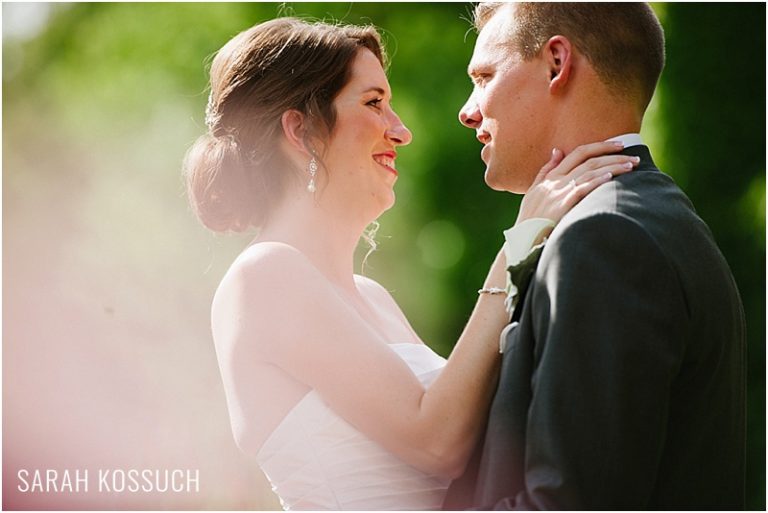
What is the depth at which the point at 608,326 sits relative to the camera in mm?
2512

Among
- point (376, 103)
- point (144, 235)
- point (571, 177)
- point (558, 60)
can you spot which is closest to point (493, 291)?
point (571, 177)

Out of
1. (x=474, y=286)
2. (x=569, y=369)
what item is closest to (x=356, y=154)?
(x=569, y=369)

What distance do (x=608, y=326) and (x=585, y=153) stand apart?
765 mm

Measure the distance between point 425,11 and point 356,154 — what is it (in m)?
7.20

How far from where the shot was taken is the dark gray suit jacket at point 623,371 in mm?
2500

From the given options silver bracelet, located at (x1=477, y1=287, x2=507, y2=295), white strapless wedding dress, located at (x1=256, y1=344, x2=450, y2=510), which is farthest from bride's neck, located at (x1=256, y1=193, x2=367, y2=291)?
silver bracelet, located at (x1=477, y1=287, x2=507, y2=295)

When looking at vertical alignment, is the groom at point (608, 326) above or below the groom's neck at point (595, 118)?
below

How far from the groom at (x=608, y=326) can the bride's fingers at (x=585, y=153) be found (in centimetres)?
6

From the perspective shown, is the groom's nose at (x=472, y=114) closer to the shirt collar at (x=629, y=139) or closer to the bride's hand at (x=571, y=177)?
the bride's hand at (x=571, y=177)

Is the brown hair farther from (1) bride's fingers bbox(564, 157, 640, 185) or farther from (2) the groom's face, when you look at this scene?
(1) bride's fingers bbox(564, 157, 640, 185)

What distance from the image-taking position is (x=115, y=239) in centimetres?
1045

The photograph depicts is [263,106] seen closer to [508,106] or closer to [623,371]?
[508,106]

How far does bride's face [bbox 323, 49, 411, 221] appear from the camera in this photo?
12.7 ft

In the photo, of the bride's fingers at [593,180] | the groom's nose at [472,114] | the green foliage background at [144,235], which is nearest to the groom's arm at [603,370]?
the bride's fingers at [593,180]
